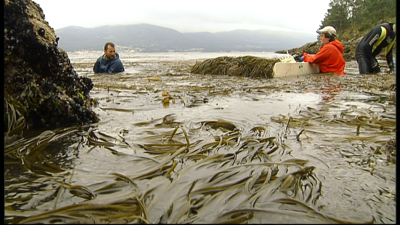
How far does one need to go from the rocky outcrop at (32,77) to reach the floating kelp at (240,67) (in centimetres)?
722

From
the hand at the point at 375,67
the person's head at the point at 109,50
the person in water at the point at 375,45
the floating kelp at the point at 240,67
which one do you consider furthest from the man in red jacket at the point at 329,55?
the person's head at the point at 109,50

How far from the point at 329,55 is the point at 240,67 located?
10.1 ft

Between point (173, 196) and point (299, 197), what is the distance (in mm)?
778

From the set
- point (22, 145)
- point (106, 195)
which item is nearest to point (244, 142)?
point (106, 195)

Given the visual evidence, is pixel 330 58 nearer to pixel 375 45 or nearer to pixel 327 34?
pixel 327 34

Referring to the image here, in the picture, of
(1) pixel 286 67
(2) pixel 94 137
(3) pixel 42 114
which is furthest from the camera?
(1) pixel 286 67

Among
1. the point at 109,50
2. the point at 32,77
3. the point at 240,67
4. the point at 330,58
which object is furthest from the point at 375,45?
the point at 32,77

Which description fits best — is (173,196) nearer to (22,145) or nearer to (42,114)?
(22,145)

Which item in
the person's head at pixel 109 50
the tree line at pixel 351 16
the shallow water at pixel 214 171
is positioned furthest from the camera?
the tree line at pixel 351 16

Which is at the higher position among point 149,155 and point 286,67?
point 286,67

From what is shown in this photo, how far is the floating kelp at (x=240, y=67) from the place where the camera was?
369 inches

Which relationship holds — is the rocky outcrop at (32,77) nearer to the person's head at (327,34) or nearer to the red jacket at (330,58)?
the person's head at (327,34)

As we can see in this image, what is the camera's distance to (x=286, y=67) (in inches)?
366

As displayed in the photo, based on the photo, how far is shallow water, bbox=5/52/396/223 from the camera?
1.47m
